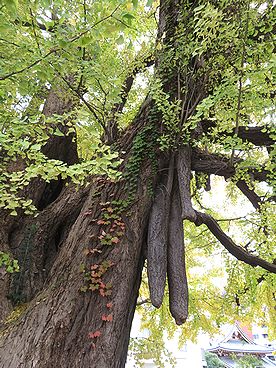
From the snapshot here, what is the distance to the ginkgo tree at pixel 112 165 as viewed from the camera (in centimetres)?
227

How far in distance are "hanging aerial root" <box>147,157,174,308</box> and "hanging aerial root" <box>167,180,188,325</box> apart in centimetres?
8

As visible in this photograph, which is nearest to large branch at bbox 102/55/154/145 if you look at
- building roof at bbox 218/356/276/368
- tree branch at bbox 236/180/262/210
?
tree branch at bbox 236/180/262/210

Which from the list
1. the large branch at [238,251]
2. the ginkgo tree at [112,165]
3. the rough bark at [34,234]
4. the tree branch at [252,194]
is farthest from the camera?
the tree branch at [252,194]

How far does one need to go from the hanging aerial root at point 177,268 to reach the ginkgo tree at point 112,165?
0.04 ft

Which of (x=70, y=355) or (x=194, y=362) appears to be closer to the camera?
(x=70, y=355)

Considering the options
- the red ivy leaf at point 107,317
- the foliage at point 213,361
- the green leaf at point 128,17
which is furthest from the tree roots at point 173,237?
the foliage at point 213,361

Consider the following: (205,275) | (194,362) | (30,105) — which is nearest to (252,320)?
(205,275)

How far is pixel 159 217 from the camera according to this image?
3.29m

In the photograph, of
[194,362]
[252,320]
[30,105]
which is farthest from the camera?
[194,362]

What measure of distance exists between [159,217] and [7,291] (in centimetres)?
167

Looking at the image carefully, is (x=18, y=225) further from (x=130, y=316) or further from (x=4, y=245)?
(x=130, y=316)

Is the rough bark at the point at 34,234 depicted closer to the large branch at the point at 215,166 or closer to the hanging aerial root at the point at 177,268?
the hanging aerial root at the point at 177,268

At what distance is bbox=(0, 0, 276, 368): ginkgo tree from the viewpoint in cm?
227

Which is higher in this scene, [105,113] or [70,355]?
[105,113]
